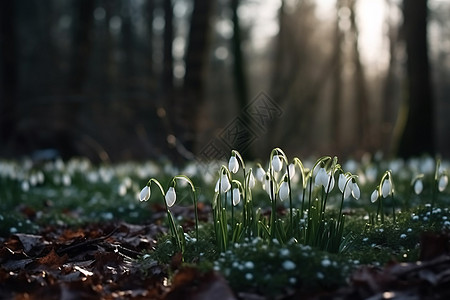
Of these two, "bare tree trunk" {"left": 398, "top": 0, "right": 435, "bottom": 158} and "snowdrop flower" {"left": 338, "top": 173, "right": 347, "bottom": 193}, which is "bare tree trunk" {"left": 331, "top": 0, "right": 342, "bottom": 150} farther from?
"snowdrop flower" {"left": 338, "top": 173, "right": 347, "bottom": 193}

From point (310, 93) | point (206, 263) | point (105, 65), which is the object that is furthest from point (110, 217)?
point (105, 65)

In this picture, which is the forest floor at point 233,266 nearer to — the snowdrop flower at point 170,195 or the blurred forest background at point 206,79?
the snowdrop flower at point 170,195

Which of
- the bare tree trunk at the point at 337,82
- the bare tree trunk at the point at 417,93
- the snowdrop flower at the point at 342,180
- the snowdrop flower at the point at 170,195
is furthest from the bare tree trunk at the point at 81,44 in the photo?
the snowdrop flower at the point at 342,180

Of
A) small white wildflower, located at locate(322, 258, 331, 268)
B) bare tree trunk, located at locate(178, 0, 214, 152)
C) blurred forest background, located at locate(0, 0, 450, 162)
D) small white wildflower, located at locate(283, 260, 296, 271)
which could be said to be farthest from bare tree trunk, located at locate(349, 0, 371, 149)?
small white wildflower, located at locate(283, 260, 296, 271)

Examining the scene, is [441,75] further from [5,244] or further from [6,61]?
[5,244]

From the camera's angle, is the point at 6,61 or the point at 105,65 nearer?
the point at 6,61

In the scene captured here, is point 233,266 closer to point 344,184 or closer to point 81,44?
point 344,184

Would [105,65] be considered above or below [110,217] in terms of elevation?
above
